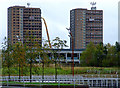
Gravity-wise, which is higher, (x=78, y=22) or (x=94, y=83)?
(x=78, y=22)

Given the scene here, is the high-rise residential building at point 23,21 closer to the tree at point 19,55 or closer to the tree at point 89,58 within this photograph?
the tree at point 89,58

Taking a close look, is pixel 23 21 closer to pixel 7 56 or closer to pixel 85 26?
pixel 85 26

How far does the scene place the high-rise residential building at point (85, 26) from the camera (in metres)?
86.2

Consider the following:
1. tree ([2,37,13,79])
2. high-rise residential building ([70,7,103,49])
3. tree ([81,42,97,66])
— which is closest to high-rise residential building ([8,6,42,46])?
high-rise residential building ([70,7,103,49])

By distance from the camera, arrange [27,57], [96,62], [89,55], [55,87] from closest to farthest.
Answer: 1. [55,87]
2. [27,57]
3. [96,62]
4. [89,55]

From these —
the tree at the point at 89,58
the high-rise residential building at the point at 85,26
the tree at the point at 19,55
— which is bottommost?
the tree at the point at 89,58

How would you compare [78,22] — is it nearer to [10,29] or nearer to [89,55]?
[10,29]

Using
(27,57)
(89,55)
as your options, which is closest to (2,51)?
(27,57)

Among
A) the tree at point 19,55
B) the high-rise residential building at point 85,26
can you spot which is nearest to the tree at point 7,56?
the tree at point 19,55

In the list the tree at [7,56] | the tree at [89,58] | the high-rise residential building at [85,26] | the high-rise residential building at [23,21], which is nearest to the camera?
the tree at [7,56]

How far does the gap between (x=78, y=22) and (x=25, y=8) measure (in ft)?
48.2

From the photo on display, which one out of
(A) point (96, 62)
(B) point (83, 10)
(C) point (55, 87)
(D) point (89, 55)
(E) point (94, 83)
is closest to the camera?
(C) point (55, 87)

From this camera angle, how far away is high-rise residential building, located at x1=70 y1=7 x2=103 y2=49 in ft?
283

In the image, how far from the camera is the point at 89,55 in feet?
158
